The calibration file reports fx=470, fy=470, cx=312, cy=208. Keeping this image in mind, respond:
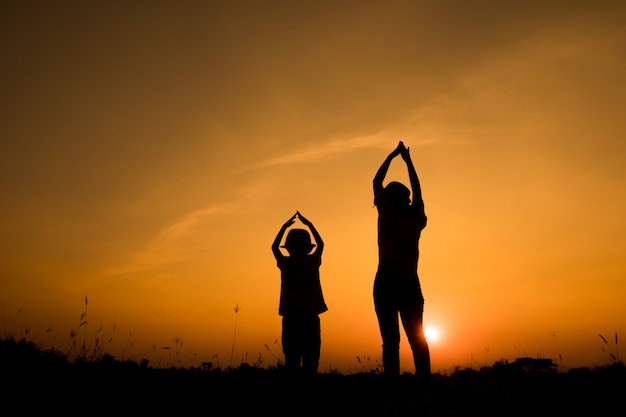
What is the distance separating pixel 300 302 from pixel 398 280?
5.87 feet

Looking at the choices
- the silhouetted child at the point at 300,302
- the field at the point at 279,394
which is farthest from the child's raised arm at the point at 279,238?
the field at the point at 279,394

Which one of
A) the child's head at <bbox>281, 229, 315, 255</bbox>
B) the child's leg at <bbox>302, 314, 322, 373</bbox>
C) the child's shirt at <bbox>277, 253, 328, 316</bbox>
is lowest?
the child's leg at <bbox>302, 314, 322, 373</bbox>

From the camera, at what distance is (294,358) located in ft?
21.4

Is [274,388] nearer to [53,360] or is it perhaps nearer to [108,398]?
[108,398]

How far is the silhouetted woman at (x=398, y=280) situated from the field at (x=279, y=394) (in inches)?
14.0

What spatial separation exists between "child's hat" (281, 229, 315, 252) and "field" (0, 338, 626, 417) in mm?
1804

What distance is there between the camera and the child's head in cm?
678

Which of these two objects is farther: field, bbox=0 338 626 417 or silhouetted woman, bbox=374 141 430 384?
silhouetted woman, bbox=374 141 430 384

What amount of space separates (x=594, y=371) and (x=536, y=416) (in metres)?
3.97

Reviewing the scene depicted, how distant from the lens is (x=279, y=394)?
527cm

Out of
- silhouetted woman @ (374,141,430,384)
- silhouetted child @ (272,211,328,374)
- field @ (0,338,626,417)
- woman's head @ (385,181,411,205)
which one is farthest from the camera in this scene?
silhouetted child @ (272,211,328,374)

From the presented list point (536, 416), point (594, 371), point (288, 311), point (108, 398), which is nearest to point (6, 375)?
point (108, 398)

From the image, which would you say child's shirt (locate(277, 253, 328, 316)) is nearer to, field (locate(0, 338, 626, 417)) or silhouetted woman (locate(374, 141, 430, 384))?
field (locate(0, 338, 626, 417))

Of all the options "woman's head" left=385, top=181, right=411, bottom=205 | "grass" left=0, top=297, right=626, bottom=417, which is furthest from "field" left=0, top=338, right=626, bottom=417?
"woman's head" left=385, top=181, right=411, bottom=205
